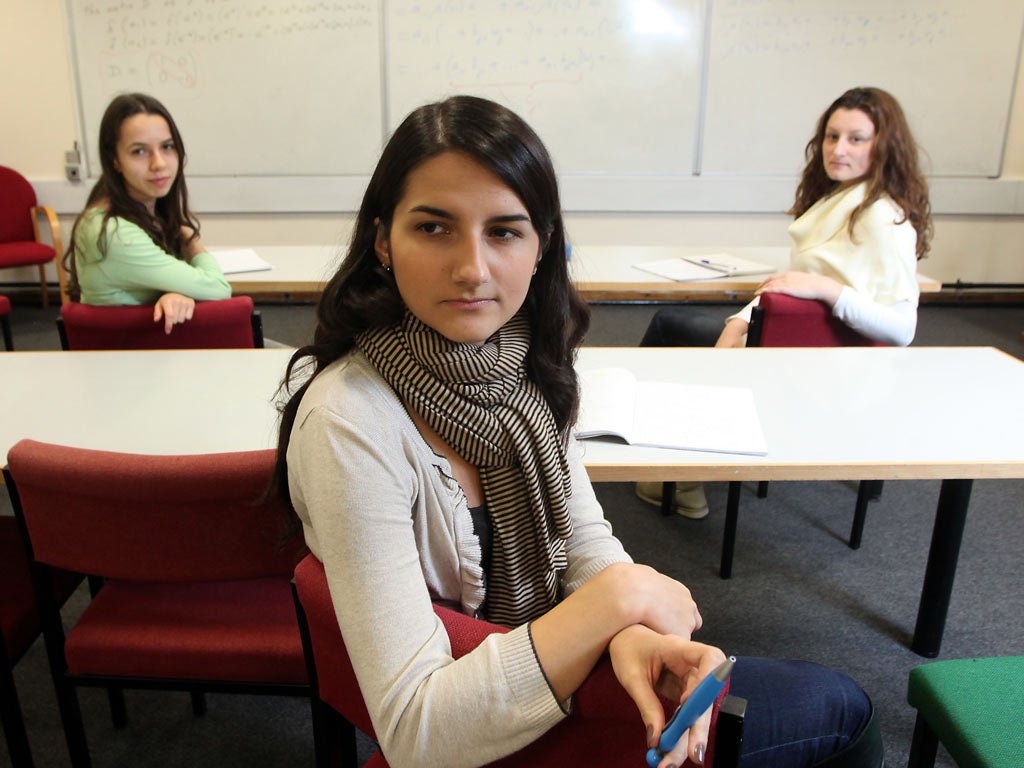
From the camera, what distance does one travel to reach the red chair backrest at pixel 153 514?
3.24 ft

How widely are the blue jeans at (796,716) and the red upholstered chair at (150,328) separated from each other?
1.44 metres

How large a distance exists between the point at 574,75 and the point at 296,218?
1760mm

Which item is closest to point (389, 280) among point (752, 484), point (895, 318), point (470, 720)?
point (470, 720)

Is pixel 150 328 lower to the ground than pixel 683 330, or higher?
higher

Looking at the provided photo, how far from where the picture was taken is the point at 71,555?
109cm

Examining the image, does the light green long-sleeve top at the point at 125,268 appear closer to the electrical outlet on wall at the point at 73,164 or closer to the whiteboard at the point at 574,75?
the whiteboard at the point at 574,75

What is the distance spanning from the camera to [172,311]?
6.39 feet

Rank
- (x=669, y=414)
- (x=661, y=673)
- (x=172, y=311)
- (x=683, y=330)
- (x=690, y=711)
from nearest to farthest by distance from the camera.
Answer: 1. (x=690, y=711)
2. (x=661, y=673)
3. (x=669, y=414)
4. (x=172, y=311)
5. (x=683, y=330)

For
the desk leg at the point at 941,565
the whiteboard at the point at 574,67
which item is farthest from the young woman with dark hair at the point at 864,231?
the whiteboard at the point at 574,67

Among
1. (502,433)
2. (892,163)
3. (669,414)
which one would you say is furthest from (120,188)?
(892,163)

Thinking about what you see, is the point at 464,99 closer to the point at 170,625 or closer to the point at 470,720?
the point at 470,720

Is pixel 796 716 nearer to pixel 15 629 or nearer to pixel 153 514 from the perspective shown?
pixel 153 514

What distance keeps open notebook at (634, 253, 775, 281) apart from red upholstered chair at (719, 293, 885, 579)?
0.55m

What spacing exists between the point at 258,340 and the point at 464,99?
1.37m
